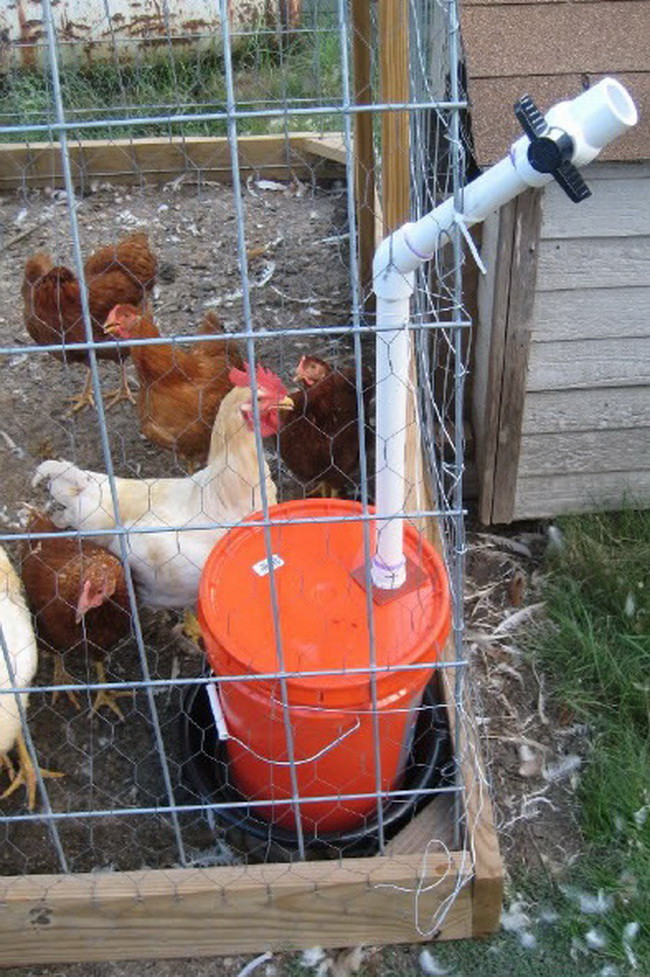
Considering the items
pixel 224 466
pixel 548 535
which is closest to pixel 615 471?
pixel 548 535

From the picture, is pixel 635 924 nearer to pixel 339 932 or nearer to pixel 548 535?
pixel 339 932

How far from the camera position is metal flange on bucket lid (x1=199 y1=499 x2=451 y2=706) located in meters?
1.75

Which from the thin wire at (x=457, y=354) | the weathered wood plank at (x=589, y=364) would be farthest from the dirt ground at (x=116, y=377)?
the weathered wood plank at (x=589, y=364)

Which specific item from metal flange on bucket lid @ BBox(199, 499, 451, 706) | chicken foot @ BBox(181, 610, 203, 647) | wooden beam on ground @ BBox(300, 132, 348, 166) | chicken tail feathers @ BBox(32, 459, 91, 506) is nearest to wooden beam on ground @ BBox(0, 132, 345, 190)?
wooden beam on ground @ BBox(300, 132, 348, 166)

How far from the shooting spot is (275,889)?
74.3 inches

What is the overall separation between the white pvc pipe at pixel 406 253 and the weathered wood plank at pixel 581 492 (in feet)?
3.50

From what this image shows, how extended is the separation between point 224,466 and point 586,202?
102 cm

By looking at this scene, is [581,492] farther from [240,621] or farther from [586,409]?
[240,621]

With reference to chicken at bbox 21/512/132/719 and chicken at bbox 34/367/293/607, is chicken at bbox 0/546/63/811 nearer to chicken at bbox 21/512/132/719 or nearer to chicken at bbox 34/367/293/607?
chicken at bbox 21/512/132/719

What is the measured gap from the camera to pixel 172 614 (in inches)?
107

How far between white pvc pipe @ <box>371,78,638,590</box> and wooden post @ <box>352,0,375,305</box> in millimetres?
1419

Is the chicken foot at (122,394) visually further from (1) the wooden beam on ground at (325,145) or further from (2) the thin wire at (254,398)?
(2) the thin wire at (254,398)

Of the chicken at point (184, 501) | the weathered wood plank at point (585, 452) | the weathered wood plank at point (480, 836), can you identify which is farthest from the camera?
the weathered wood plank at point (585, 452)

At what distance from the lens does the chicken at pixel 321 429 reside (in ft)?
8.97
